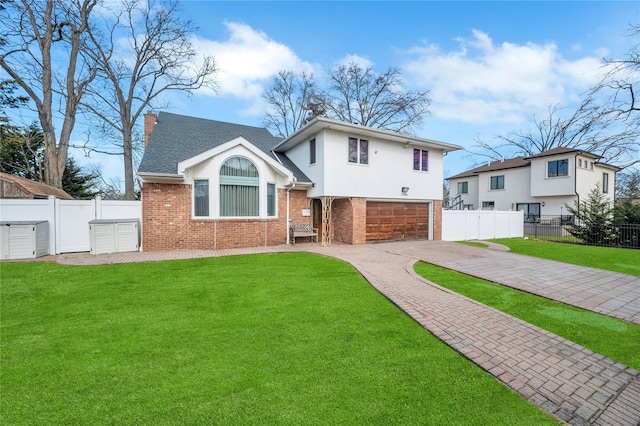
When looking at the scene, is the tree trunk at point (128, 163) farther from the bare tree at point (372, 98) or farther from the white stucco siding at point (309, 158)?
the bare tree at point (372, 98)

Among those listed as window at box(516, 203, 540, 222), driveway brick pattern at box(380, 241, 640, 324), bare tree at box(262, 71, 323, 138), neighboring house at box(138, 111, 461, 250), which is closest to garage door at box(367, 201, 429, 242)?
neighboring house at box(138, 111, 461, 250)

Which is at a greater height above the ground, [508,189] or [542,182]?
[542,182]

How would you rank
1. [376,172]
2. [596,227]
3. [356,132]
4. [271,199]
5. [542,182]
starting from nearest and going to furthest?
1. [356,132]
2. [271,199]
3. [376,172]
4. [596,227]
5. [542,182]

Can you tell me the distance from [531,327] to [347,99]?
2479 centimetres

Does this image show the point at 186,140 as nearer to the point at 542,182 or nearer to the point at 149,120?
the point at 149,120

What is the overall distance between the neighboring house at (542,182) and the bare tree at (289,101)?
755 inches

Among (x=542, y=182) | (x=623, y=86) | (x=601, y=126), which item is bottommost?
(x=542, y=182)

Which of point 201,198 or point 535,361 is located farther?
point 201,198

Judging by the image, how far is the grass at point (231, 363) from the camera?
2.34 meters

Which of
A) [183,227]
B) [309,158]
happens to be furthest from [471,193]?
[183,227]

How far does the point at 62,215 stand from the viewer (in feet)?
31.9

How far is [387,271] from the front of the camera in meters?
7.49

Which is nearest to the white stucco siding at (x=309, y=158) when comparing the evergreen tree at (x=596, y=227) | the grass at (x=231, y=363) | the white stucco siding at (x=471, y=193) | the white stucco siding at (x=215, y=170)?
the white stucco siding at (x=215, y=170)

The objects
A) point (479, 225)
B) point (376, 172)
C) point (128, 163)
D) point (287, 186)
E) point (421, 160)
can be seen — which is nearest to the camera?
point (287, 186)
